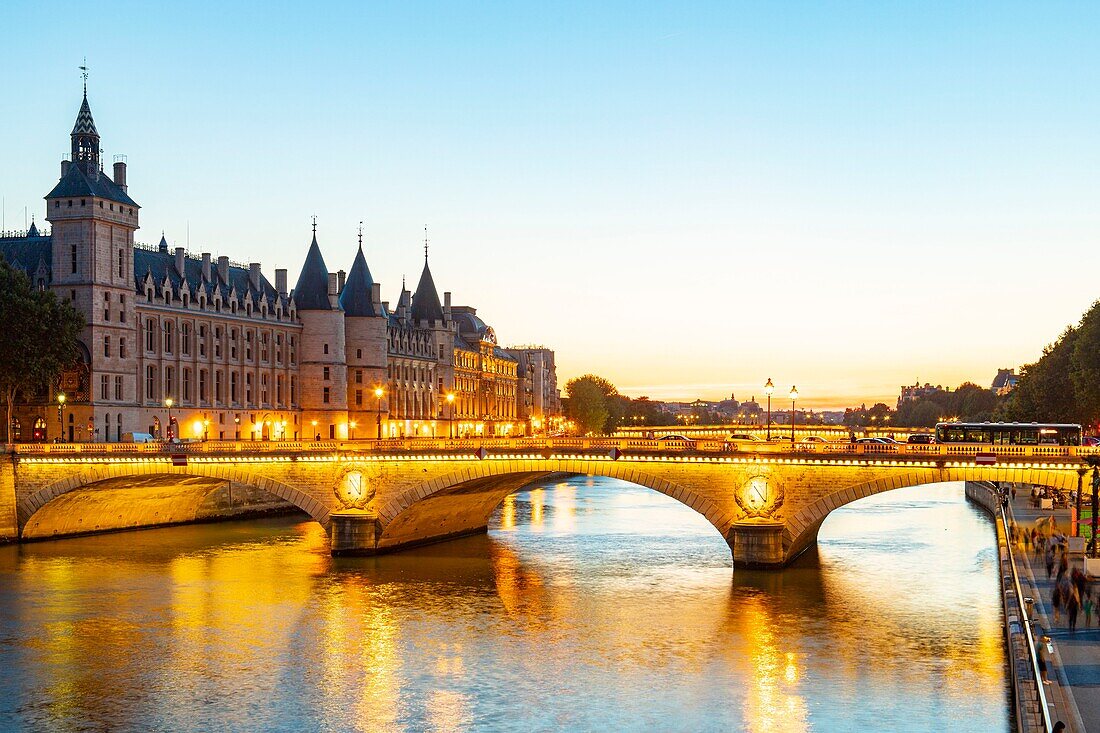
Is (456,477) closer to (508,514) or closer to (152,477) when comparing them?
(152,477)

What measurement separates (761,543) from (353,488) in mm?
24510

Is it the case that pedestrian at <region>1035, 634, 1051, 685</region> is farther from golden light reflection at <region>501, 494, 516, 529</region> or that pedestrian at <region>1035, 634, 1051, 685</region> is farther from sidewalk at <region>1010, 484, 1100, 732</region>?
golden light reflection at <region>501, 494, 516, 529</region>

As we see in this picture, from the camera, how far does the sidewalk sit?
32562mm

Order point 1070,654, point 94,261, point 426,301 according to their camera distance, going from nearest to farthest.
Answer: point 1070,654
point 94,261
point 426,301

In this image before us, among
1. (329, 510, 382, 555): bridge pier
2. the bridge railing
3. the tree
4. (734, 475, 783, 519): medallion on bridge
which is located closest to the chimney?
the tree

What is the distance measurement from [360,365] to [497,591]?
241ft

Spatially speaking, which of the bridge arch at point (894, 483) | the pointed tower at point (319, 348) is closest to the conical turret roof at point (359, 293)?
the pointed tower at point (319, 348)

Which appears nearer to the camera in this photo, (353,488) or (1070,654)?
(1070,654)

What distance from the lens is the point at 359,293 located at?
436 ft

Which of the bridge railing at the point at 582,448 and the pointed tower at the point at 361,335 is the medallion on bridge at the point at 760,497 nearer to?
the bridge railing at the point at 582,448

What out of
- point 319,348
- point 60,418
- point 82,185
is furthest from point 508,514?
point 82,185

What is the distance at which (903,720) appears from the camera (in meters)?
39.0

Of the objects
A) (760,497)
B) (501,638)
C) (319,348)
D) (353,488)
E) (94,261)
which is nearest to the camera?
(501,638)

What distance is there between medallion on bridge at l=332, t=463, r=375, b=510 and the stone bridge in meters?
0.08
